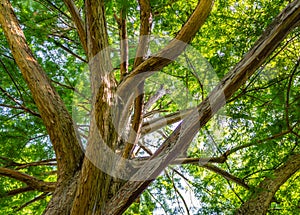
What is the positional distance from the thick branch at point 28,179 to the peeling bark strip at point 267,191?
60.9 inches

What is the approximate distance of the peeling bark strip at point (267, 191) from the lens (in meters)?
2.29

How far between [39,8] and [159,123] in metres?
1.86

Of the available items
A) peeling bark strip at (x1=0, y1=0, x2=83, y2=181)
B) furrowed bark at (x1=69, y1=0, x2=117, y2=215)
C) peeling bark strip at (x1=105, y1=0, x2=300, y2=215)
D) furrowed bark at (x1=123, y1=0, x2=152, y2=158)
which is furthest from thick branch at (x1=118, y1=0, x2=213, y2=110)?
peeling bark strip at (x1=0, y1=0, x2=83, y2=181)

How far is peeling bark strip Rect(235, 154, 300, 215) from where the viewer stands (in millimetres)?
2295

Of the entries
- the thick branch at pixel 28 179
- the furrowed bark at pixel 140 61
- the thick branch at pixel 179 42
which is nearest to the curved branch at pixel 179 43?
the thick branch at pixel 179 42

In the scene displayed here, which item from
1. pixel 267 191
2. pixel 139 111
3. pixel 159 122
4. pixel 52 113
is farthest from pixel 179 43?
pixel 159 122

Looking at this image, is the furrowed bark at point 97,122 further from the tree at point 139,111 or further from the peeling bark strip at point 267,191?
the peeling bark strip at point 267,191

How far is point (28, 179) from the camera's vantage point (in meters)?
2.56

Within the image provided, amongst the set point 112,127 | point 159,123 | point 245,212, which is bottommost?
point 245,212

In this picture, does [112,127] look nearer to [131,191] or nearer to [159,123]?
[131,191]

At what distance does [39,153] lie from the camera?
3867 mm

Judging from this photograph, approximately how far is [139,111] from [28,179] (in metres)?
1.12

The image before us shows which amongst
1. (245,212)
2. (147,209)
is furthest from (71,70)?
(245,212)

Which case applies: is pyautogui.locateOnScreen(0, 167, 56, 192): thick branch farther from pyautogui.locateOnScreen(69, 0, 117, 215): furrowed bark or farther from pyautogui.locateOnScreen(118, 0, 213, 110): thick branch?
pyautogui.locateOnScreen(118, 0, 213, 110): thick branch
